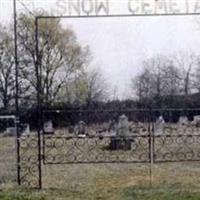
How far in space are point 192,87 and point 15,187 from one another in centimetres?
1561

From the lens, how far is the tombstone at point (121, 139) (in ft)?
42.9

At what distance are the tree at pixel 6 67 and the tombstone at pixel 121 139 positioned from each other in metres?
12.8

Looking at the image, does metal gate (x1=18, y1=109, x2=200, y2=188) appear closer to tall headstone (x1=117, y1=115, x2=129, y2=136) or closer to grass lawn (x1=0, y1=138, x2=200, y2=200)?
tall headstone (x1=117, y1=115, x2=129, y2=136)

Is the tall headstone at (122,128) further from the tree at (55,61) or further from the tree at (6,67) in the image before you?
the tree at (6,67)

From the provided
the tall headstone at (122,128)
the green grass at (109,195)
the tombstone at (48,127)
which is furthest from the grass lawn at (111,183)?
the tombstone at (48,127)

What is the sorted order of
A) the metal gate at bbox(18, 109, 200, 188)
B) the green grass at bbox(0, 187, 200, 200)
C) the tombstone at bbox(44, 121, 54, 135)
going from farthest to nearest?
1. the tombstone at bbox(44, 121, 54, 135)
2. the metal gate at bbox(18, 109, 200, 188)
3. the green grass at bbox(0, 187, 200, 200)

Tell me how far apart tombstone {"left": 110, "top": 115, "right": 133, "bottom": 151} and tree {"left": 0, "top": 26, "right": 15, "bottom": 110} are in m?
12.8

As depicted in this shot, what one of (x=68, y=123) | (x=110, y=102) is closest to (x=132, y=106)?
(x=110, y=102)

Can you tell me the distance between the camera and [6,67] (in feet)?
89.8

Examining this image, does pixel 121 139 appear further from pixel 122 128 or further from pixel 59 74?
pixel 59 74

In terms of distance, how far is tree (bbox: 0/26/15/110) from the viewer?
26141mm

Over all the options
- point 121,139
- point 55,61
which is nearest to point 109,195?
point 121,139

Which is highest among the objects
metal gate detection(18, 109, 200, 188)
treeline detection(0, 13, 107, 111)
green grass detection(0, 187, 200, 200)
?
treeline detection(0, 13, 107, 111)

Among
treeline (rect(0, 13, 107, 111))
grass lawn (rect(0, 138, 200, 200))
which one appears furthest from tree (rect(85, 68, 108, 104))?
grass lawn (rect(0, 138, 200, 200))
